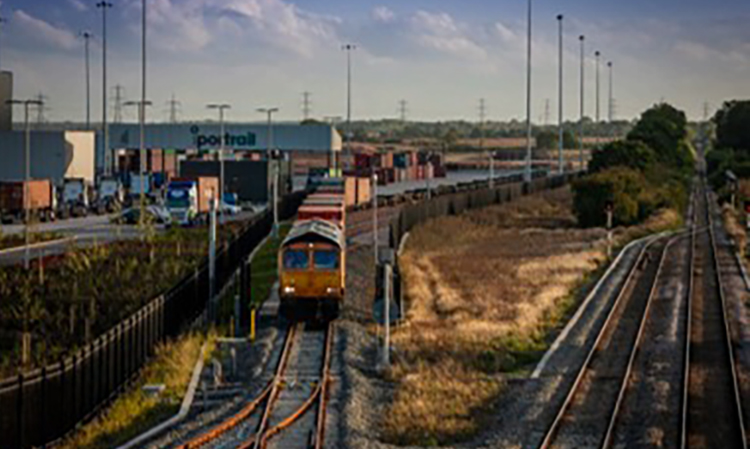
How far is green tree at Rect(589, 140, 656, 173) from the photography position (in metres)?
108

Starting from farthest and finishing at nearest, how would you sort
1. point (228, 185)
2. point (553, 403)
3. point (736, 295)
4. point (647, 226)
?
point (228, 185) → point (647, 226) → point (736, 295) → point (553, 403)

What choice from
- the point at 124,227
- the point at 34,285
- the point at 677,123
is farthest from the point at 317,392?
the point at 677,123

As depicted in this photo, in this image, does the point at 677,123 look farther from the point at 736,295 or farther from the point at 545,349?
the point at 545,349

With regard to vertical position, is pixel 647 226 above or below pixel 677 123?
below

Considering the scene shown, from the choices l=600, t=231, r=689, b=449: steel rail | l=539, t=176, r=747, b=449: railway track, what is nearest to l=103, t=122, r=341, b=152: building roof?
l=600, t=231, r=689, b=449: steel rail

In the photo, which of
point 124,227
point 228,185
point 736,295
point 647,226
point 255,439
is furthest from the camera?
point 228,185

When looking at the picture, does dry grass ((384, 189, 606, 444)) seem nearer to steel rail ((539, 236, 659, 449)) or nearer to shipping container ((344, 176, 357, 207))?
steel rail ((539, 236, 659, 449))

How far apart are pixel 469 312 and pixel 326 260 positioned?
5.77 m

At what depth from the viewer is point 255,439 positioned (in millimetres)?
21781

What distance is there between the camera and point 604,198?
82938 millimetres

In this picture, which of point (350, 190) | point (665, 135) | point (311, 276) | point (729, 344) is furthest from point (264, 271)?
point (665, 135)

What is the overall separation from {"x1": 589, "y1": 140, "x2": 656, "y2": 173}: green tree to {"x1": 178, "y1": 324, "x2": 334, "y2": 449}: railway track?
80665 millimetres

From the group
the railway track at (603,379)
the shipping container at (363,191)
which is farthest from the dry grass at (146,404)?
the shipping container at (363,191)

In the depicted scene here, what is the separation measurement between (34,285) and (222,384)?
19575 millimetres
